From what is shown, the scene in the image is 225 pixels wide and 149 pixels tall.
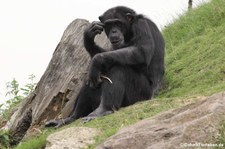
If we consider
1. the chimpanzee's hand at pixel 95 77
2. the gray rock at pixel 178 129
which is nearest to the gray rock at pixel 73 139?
the gray rock at pixel 178 129

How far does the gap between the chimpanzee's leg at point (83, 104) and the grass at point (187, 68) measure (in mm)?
366

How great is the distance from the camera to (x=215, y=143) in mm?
5383

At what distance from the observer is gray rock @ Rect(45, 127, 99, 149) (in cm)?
763

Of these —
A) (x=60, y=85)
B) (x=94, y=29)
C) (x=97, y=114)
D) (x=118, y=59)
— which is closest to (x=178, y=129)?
(x=97, y=114)

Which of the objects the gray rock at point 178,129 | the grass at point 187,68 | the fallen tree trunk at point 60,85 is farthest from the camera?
the fallen tree trunk at point 60,85

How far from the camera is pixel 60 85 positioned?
11.2m

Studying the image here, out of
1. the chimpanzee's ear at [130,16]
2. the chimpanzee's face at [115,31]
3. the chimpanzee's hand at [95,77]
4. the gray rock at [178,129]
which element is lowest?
the gray rock at [178,129]

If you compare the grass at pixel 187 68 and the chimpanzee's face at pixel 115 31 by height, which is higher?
the chimpanzee's face at pixel 115 31

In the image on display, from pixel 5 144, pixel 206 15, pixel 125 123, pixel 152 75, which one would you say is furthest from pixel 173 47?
pixel 125 123

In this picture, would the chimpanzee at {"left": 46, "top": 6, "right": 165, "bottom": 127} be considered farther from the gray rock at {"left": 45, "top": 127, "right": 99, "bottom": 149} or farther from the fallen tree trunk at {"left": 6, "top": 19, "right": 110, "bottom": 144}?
the gray rock at {"left": 45, "top": 127, "right": 99, "bottom": 149}

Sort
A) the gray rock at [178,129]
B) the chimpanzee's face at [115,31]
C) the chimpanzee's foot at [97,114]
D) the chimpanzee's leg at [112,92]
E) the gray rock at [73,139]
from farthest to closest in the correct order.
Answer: the chimpanzee's face at [115,31]
the chimpanzee's leg at [112,92]
the chimpanzee's foot at [97,114]
the gray rock at [73,139]
the gray rock at [178,129]

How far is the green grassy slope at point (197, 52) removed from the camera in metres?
10.7

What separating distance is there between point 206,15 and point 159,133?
9.16m

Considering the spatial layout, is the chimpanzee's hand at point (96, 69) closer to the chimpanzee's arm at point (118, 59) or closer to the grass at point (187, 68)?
the chimpanzee's arm at point (118, 59)
